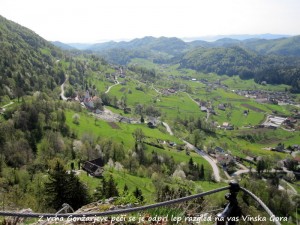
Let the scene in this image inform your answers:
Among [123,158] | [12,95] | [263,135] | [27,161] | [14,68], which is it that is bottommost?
[263,135]

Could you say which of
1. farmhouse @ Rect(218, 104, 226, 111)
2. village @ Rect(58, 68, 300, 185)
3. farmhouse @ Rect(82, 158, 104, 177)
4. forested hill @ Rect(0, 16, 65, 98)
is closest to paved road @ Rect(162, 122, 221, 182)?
village @ Rect(58, 68, 300, 185)

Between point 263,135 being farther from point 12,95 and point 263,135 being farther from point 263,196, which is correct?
point 12,95

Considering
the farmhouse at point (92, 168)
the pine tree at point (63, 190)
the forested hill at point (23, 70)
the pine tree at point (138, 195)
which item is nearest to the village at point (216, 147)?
the farmhouse at point (92, 168)

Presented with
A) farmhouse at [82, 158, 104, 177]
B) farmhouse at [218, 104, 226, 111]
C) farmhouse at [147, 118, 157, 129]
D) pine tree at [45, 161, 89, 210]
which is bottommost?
farmhouse at [218, 104, 226, 111]

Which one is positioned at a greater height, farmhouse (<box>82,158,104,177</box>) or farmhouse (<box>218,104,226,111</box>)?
farmhouse (<box>82,158,104,177</box>)

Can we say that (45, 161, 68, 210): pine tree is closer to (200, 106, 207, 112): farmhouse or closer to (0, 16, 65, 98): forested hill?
(0, 16, 65, 98): forested hill

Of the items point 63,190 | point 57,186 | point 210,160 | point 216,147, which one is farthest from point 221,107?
point 57,186

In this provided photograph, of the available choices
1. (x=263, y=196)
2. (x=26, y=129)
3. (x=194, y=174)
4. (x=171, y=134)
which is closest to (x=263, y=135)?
(x=171, y=134)

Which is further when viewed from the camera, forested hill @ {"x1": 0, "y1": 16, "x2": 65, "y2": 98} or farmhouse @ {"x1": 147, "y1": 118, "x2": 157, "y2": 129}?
farmhouse @ {"x1": 147, "y1": 118, "x2": 157, "y2": 129}
